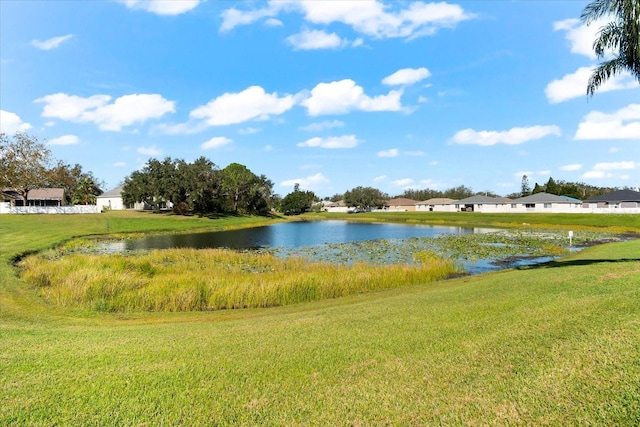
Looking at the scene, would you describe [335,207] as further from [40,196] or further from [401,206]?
[40,196]

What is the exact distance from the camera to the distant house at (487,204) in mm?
101050

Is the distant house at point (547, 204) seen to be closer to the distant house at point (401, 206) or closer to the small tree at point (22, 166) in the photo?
the distant house at point (401, 206)

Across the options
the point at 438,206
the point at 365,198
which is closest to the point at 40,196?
the point at 365,198

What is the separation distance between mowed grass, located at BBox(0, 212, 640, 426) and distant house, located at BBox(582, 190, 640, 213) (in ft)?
294

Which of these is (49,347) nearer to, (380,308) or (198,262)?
(380,308)

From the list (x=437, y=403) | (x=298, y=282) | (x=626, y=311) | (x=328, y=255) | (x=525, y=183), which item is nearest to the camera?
(x=437, y=403)

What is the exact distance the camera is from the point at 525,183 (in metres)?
160

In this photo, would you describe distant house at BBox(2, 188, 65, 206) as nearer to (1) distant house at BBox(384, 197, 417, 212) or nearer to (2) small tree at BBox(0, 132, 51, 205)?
(2) small tree at BBox(0, 132, 51, 205)

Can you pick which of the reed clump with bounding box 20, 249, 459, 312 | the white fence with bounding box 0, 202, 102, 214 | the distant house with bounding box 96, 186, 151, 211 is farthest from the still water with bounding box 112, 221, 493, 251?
the distant house with bounding box 96, 186, 151, 211

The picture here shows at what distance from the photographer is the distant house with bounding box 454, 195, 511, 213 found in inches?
3978

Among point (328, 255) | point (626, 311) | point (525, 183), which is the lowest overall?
point (328, 255)

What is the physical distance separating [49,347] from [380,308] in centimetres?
740

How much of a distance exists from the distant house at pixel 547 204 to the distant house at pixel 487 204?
238 centimetres

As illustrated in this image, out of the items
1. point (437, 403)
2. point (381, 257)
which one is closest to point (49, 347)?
point (437, 403)
